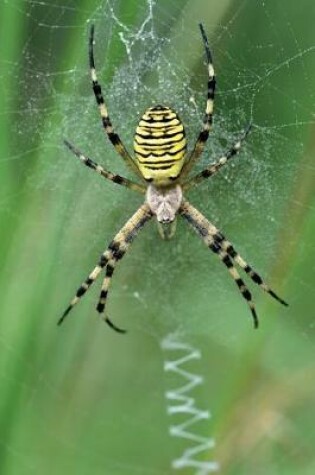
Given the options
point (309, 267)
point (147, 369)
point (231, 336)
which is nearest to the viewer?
point (309, 267)

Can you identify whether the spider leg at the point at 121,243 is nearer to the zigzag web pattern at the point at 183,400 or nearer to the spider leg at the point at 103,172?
the spider leg at the point at 103,172

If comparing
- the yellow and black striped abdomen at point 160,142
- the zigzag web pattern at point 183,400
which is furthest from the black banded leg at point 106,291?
the yellow and black striped abdomen at point 160,142

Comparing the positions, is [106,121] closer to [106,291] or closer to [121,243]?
[121,243]

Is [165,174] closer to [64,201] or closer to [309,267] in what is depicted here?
[64,201]

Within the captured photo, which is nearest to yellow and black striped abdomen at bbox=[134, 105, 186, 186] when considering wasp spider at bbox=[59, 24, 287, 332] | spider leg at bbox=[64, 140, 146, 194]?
wasp spider at bbox=[59, 24, 287, 332]

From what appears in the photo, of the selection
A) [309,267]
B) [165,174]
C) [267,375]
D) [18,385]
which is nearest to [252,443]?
[267,375]

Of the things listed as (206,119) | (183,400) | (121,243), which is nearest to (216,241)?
(121,243)

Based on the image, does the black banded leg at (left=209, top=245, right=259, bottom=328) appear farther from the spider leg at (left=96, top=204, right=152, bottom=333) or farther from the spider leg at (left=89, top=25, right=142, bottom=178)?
the spider leg at (left=89, top=25, right=142, bottom=178)
